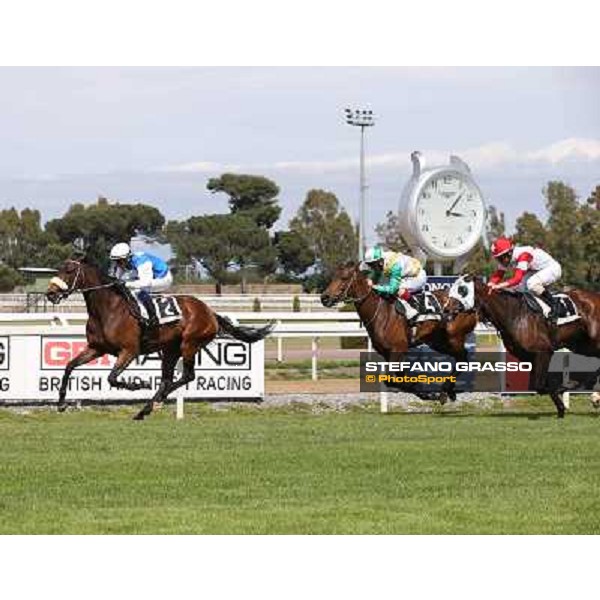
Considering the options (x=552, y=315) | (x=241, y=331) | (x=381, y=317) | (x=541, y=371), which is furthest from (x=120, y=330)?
(x=552, y=315)

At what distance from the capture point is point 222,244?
51531 millimetres

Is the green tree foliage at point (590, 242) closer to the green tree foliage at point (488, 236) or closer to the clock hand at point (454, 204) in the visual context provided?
the green tree foliage at point (488, 236)

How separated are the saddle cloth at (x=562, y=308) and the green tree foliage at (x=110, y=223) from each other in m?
32.8

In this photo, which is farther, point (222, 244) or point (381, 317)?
point (222, 244)

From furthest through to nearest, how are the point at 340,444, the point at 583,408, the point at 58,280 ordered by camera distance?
the point at 583,408
the point at 58,280
the point at 340,444

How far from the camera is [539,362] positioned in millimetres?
15516

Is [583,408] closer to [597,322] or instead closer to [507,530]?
[597,322]

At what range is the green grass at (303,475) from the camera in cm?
785

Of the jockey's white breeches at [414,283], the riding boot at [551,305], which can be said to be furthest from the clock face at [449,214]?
the riding boot at [551,305]

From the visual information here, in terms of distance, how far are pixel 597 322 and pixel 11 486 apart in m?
8.23

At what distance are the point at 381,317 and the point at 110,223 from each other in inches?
1405

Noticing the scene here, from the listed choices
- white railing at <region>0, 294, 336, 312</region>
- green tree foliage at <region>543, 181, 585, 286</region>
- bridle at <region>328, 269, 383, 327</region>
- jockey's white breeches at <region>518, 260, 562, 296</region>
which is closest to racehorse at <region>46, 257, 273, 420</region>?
bridle at <region>328, 269, 383, 327</region>

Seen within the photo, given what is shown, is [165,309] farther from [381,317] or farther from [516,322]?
[516,322]

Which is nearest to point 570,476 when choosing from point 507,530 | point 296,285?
point 507,530
